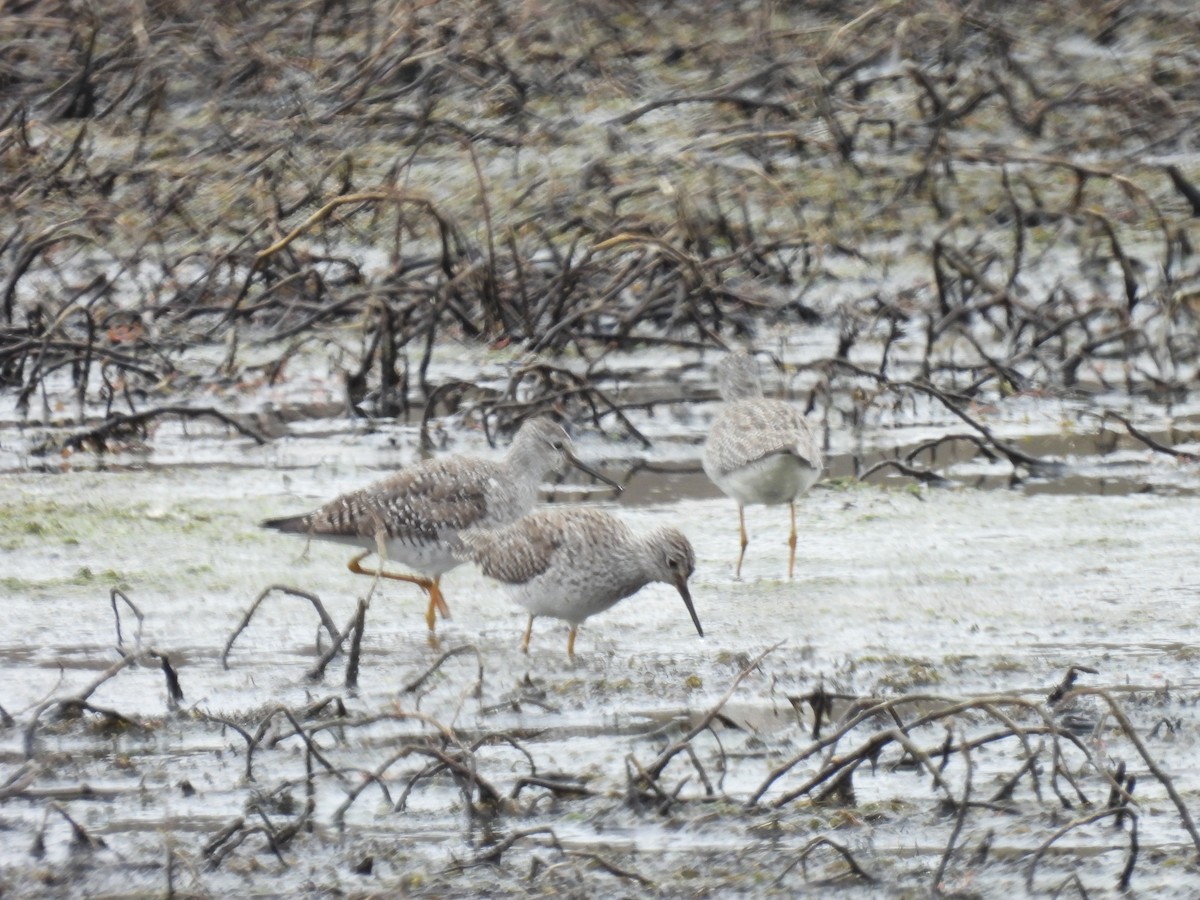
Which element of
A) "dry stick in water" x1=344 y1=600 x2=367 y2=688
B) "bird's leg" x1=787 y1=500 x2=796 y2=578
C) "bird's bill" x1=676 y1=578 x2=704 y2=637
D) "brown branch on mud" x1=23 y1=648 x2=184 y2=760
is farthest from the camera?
"bird's leg" x1=787 y1=500 x2=796 y2=578

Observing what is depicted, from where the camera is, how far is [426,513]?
7668 mm

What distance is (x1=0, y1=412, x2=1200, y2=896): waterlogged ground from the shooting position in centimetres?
510

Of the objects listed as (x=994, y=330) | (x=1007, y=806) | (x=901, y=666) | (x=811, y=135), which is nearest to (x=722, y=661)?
(x=901, y=666)

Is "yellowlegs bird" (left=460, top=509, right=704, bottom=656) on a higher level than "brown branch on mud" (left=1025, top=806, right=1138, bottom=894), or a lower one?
higher

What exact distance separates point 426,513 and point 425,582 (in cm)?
31

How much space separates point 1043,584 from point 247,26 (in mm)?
9993

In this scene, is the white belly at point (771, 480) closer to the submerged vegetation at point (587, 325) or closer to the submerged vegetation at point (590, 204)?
the submerged vegetation at point (587, 325)

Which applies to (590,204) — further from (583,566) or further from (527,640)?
(583,566)

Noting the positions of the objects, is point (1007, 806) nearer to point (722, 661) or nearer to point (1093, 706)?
point (1093, 706)

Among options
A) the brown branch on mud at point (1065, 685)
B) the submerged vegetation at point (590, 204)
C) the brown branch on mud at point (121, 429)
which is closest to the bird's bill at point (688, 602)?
the brown branch on mud at point (1065, 685)

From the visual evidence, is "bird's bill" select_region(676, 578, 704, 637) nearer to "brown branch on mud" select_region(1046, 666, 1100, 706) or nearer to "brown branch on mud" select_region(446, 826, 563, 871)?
"brown branch on mud" select_region(1046, 666, 1100, 706)

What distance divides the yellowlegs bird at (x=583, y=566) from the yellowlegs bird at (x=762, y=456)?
0.95 meters

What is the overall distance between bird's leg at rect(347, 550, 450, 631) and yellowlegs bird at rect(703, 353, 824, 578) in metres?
1.23

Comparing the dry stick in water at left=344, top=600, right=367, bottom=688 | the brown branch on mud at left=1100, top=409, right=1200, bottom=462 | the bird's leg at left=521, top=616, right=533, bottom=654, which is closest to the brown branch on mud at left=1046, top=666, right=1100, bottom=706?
the bird's leg at left=521, top=616, right=533, bottom=654
